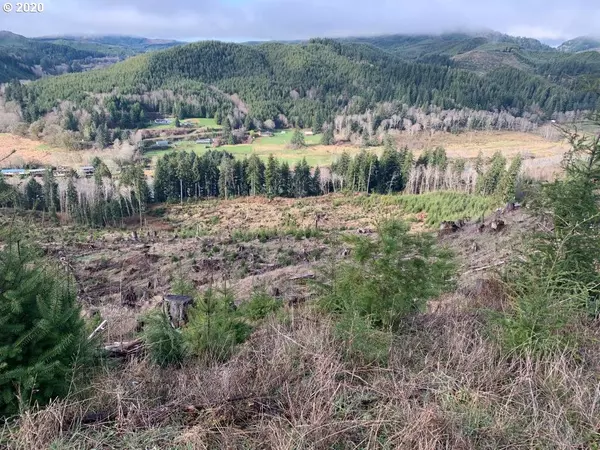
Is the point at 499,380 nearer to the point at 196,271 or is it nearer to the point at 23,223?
the point at 23,223

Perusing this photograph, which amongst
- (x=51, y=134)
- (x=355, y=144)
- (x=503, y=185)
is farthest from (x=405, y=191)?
(x=51, y=134)

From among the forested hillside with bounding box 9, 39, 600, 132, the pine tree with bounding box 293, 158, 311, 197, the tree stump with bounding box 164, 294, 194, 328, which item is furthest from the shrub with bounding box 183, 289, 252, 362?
the forested hillside with bounding box 9, 39, 600, 132

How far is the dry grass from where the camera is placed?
2.56 metres

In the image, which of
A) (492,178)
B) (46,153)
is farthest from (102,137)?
(492,178)

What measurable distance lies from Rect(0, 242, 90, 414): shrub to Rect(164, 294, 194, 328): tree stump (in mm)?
2191

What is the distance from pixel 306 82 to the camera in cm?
12394

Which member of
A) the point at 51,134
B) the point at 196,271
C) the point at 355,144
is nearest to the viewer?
the point at 196,271

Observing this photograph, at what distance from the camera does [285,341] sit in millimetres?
3766

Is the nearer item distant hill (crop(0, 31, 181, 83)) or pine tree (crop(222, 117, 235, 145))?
pine tree (crop(222, 117, 235, 145))

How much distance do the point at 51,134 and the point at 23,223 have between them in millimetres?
85150

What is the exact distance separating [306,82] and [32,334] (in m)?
129

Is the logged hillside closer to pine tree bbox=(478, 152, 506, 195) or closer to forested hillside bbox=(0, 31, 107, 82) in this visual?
forested hillside bbox=(0, 31, 107, 82)

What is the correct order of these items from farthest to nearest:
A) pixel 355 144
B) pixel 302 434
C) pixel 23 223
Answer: pixel 355 144, pixel 23 223, pixel 302 434

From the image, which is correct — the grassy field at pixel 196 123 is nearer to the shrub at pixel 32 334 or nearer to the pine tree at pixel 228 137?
the pine tree at pixel 228 137
